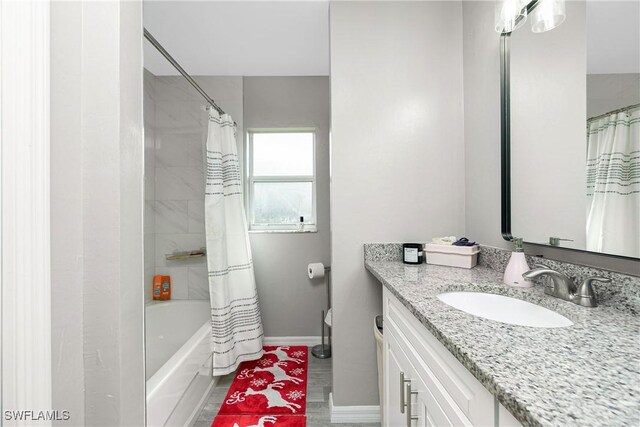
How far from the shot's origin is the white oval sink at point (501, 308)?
930mm

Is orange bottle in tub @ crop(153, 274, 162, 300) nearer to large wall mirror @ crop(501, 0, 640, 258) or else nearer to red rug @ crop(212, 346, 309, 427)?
red rug @ crop(212, 346, 309, 427)

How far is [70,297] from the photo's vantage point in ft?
2.41

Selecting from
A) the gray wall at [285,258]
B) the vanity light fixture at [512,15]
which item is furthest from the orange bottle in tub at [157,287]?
the vanity light fixture at [512,15]

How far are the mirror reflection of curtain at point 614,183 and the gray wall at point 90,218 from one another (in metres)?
1.38

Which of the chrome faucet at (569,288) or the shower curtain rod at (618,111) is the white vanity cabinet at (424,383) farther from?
the shower curtain rod at (618,111)

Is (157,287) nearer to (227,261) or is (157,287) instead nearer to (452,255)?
(227,261)

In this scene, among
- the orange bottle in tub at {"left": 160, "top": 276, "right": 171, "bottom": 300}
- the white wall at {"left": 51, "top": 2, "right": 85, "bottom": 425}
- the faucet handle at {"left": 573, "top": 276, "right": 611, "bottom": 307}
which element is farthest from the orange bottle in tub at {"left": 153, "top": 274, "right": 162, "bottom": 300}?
the faucet handle at {"left": 573, "top": 276, "right": 611, "bottom": 307}

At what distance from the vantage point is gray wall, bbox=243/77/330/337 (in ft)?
9.05

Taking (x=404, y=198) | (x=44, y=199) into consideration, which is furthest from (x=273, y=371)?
(x=44, y=199)

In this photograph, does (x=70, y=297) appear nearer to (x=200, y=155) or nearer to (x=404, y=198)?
(x=404, y=198)

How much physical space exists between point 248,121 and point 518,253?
7.88ft

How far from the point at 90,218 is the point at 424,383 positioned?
101 cm

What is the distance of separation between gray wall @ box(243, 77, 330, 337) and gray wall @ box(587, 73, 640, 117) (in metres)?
1.98

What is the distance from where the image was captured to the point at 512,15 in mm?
1271
